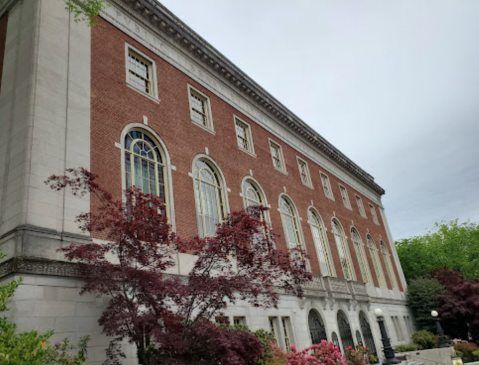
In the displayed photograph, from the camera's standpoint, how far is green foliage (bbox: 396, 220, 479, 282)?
48.4 meters

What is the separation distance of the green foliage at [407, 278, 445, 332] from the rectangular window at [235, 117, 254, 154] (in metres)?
23.5

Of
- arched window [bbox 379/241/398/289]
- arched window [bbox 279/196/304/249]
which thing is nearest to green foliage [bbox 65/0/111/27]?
arched window [bbox 279/196/304/249]

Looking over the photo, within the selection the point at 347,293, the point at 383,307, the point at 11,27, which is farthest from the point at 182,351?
the point at 383,307

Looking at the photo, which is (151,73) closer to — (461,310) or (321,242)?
(321,242)

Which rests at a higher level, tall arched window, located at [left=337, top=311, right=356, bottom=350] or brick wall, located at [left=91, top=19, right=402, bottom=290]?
brick wall, located at [left=91, top=19, right=402, bottom=290]

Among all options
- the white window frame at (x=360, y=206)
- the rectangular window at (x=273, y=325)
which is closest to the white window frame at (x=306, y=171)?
the white window frame at (x=360, y=206)

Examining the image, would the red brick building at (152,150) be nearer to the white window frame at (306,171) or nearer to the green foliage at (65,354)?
the white window frame at (306,171)

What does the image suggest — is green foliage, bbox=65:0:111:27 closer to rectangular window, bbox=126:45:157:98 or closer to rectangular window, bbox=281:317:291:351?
rectangular window, bbox=126:45:157:98

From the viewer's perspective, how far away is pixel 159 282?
32.6 feet

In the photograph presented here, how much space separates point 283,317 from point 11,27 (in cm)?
1756

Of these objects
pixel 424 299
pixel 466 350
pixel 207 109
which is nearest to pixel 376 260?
pixel 424 299

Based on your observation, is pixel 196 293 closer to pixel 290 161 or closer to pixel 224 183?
pixel 224 183

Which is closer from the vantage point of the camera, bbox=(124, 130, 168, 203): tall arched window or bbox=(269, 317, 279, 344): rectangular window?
bbox=(124, 130, 168, 203): tall arched window

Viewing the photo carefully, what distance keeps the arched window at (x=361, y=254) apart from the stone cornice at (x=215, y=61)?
7761 mm
